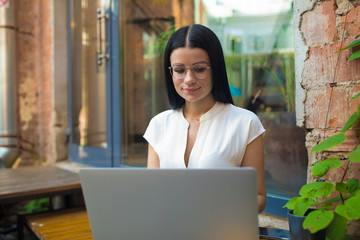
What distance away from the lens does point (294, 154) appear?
71.0 inches

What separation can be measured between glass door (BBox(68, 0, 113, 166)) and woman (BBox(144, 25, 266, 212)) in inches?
70.7

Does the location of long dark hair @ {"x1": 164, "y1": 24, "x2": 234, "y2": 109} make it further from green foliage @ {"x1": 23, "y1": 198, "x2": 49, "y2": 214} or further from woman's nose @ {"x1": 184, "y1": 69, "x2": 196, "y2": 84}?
green foliage @ {"x1": 23, "y1": 198, "x2": 49, "y2": 214}

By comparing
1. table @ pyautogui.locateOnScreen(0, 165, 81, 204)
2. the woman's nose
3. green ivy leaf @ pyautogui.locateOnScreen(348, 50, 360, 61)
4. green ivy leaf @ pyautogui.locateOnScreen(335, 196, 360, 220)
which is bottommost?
table @ pyautogui.locateOnScreen(0, 165, 81, 204)

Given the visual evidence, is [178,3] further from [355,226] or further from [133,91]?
[355,226]

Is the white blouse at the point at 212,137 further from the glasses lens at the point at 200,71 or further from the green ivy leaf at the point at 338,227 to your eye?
the green ivy leaf at the point at 338,227

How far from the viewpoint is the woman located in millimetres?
1274

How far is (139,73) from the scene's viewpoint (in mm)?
3021

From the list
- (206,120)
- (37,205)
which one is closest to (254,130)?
(206,120)

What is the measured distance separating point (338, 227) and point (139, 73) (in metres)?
2.29

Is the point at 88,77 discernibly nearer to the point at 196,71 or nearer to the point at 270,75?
the point at 270,75

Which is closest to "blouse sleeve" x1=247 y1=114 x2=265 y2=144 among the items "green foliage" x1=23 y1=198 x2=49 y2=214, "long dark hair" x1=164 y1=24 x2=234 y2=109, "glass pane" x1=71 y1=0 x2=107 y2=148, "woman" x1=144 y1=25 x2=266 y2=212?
"woman" x1=144 y1=25 x2=266 y2=212

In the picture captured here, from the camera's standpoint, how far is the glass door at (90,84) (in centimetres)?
316

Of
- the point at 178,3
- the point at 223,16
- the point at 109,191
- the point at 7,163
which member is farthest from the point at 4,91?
the point at 109,191

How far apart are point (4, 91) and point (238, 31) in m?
3.08
